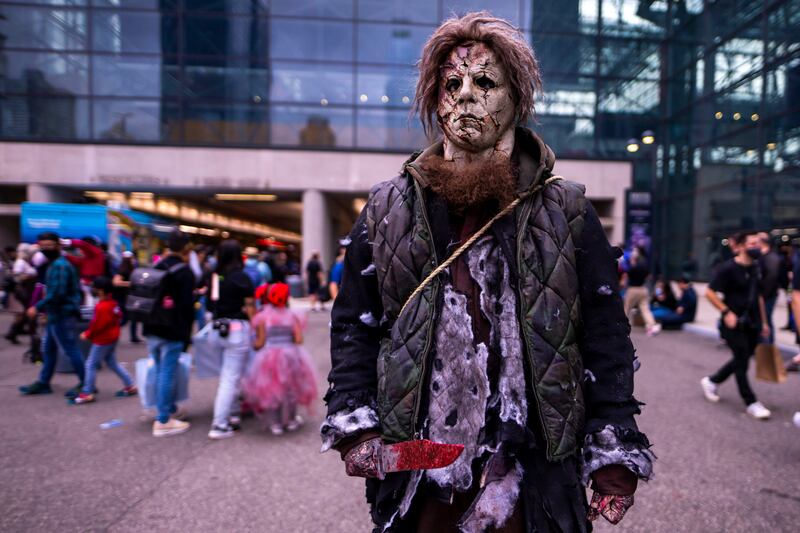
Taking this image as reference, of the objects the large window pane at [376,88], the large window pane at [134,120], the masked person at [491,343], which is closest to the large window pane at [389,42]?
the large window pane at [376,88]

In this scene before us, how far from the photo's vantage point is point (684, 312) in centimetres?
1070

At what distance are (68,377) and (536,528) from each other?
752cm

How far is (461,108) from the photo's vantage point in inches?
56.2

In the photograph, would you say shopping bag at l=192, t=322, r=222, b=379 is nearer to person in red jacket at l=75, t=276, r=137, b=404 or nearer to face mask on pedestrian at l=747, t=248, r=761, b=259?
person in red jacket at l=75, t=276, r=137, b=404

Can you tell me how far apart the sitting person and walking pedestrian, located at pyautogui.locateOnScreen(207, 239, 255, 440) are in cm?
959

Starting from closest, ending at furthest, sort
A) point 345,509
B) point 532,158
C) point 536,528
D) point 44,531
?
point 536,528
point 532,158
point 44,531
point 345,509

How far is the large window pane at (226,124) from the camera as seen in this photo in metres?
17.8

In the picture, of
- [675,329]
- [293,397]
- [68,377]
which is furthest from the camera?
[675,329]

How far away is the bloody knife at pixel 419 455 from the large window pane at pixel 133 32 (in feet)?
67.1

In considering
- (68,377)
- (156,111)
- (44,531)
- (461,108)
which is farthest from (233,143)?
(461,108)

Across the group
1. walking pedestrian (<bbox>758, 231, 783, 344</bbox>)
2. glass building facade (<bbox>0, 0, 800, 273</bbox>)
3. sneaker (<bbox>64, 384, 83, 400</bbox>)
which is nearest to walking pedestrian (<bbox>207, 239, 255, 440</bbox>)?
sneaker (<bbox>64, 384, 83, 400</bbox>)

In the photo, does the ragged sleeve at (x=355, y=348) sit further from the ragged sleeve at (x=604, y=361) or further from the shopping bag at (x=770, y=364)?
the shopping bag at (x=770, y=364)

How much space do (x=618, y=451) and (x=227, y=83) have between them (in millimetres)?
19532

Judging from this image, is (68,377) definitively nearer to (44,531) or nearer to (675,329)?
(44,531)
